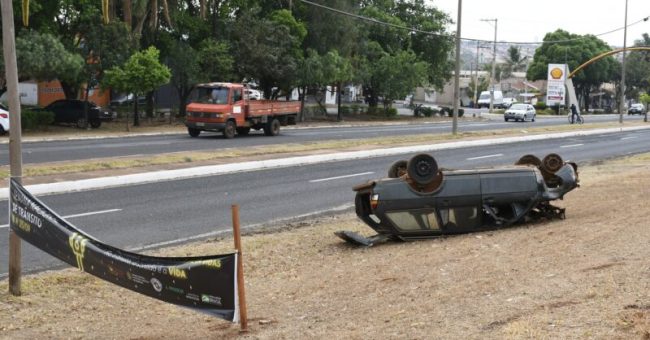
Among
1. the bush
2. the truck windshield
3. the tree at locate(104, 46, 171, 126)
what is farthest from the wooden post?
the tree at locate(104, 46, 171, 126)

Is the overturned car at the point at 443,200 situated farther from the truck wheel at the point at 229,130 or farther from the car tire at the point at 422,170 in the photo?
the truck wheel at the point at 229,130

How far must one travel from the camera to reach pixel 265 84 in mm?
50250

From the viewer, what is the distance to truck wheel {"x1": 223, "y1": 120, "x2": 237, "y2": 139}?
3228cm

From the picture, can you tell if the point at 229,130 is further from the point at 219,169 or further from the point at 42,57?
the point at 219,169

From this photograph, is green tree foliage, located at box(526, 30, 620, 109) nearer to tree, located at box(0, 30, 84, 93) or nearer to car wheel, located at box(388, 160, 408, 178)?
tree, located at box(0, 30, 84, 93)

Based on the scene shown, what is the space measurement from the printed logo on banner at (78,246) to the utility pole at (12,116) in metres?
1.14

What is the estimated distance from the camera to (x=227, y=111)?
32.3 m

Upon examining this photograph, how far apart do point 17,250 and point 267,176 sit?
12.0 metres

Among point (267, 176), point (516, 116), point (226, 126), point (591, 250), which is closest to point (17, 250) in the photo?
point (591, 250)

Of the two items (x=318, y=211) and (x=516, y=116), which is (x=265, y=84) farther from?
(x=318, y=211)

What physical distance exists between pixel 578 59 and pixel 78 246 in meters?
109

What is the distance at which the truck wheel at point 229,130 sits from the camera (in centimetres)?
3228

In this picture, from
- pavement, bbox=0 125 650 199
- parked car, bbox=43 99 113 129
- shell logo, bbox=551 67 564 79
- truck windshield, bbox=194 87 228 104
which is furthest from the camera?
shell logo, bbox=551 67 564 79

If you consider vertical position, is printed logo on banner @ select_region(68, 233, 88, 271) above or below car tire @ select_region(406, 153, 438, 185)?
below
